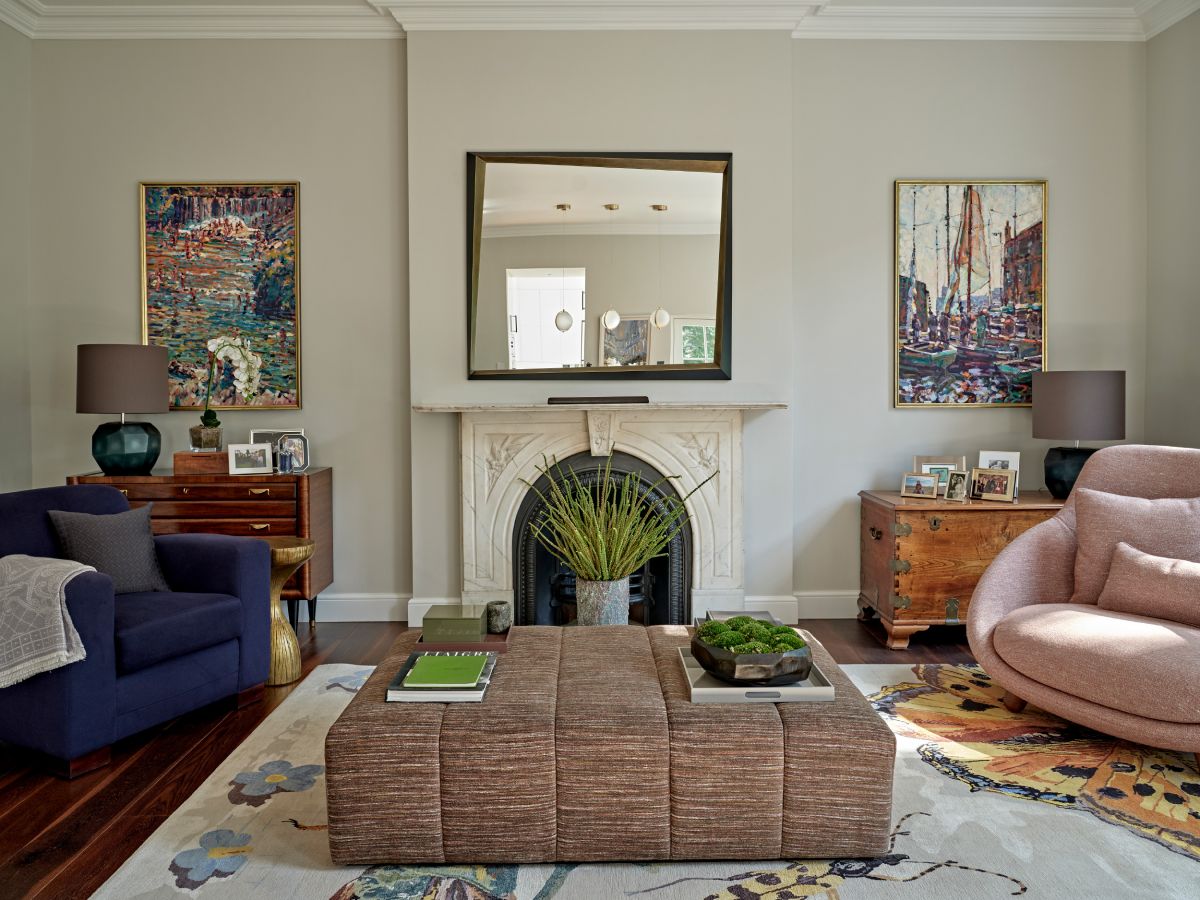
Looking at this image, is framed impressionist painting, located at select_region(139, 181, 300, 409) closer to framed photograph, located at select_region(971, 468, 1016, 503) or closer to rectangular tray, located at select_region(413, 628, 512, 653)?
rectangular tray, located at select_region(413, 628, 512, 653)

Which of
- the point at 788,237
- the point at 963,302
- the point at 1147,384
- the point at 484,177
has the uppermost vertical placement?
the point at 484,177

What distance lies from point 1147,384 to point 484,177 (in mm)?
3540

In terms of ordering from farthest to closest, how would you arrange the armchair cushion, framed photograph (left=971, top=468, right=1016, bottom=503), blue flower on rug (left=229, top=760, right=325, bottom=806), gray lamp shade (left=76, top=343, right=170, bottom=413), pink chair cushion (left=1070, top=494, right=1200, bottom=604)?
framed photograph (left=971, top=468, right=1016, bottom=503) < gray lamp shade (left=76, top=343, right=170, bottom=413) < pink chair cushion (left=1070, top=494, right=1200, bottom=604) < the armchair cushion < blue flower on rug (left=229, top=760, right=325, bottom=806)

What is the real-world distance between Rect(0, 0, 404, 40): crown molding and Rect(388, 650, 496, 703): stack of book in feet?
11.1

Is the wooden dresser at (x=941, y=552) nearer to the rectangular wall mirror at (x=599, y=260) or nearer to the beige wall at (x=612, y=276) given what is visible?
the rectangular wall mirror at (x=599, y=260)

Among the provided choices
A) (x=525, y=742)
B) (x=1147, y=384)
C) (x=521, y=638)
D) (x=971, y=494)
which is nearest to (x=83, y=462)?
(x=521, y=638)

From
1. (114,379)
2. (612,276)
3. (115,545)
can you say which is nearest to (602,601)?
(115,545)

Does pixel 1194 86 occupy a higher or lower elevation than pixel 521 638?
higher

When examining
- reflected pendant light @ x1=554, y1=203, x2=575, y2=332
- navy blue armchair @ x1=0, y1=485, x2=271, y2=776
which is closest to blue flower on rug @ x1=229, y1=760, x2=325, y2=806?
navy blue armchair @ x1=0, y1=485, x2=271, y2=776

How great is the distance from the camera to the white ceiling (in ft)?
13.7

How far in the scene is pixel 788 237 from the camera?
169 inches

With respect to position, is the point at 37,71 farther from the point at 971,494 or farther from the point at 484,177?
the point at 971,494

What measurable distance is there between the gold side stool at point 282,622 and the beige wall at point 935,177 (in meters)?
2.50

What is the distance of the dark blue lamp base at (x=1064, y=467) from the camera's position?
4.11 m
